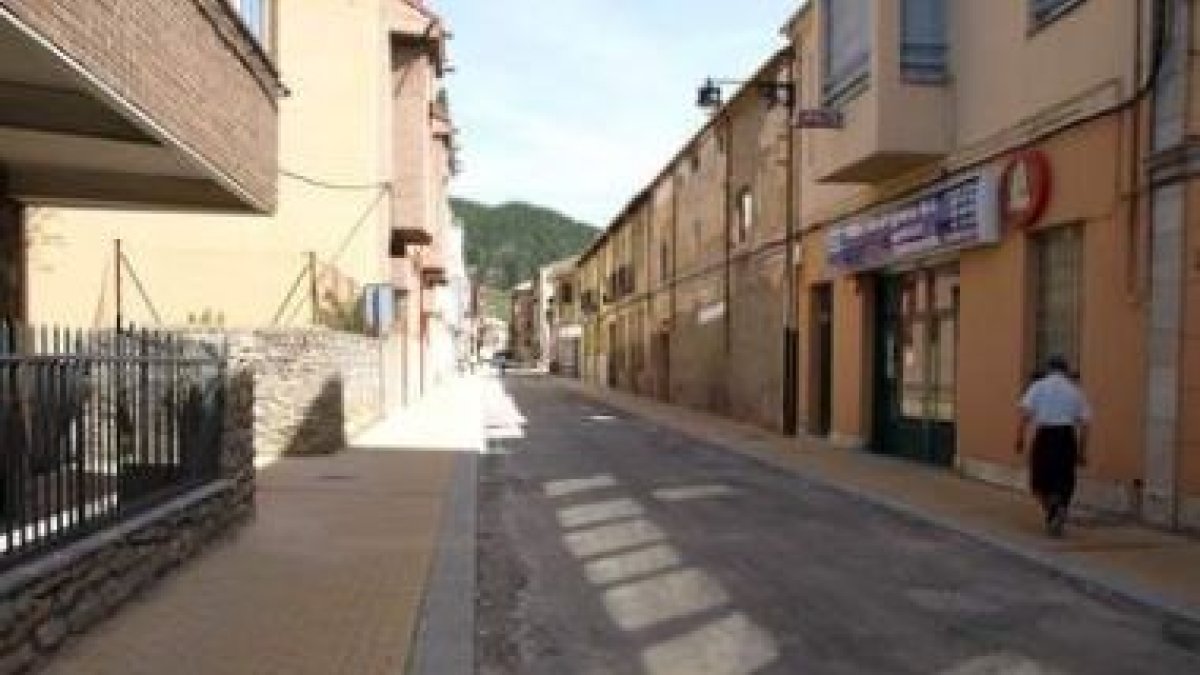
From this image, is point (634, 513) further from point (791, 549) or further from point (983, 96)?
point (983, 96)

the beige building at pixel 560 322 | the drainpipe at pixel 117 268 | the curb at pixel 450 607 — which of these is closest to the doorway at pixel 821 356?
the drainpipe at pixel 117 268

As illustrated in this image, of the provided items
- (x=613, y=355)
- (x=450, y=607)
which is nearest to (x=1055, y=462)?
(x=450, y=607)

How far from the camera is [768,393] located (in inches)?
1247

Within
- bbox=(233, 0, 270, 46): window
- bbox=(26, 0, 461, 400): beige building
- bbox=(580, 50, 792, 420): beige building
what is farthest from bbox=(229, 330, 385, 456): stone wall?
bbox=(580, 50, 792, 420): beige building

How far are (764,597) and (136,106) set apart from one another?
514 cm

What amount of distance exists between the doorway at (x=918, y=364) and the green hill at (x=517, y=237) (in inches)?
5811

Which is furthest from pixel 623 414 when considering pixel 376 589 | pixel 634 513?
pixel 376 589

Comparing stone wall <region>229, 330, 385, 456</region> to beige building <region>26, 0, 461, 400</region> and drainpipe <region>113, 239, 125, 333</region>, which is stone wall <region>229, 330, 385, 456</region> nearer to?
beige building <region>26, 0, 461, 400</region>

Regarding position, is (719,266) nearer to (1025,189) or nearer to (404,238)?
(404,238)

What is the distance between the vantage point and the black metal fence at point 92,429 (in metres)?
7.79

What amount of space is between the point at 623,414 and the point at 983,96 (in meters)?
21.1

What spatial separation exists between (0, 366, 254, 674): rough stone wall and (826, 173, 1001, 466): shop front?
963 cm

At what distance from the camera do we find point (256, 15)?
15.7 metres

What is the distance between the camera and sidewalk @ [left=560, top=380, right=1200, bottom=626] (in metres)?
11.1
